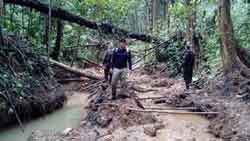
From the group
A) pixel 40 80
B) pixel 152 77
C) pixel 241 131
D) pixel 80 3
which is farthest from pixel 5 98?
pixel 80 3

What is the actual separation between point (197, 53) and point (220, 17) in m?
5.93

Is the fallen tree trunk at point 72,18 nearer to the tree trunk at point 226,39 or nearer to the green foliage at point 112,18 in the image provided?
the green foliage at point 112,18

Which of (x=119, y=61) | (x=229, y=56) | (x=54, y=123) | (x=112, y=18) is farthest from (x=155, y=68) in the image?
(x=54, y=123)

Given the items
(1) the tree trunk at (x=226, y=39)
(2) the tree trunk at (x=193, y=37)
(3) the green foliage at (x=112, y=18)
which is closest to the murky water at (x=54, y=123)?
(3) the green foliage at (x=112, y=18)

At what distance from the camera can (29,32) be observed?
19.4 metres

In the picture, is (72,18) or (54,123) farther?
(72,18)

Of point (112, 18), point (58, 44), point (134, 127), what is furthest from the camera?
point (112, 18)

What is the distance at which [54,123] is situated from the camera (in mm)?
10570

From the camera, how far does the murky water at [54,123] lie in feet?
30.7

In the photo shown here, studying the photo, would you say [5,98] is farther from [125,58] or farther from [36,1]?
[36,1]

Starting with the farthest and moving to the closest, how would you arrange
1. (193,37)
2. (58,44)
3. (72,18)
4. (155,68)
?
(155,68) → (58,44) → (193,37) → (72,18)

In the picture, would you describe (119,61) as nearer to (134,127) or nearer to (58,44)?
(134,127)

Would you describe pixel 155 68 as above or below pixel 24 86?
above

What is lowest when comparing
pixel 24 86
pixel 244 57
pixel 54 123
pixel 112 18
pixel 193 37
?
pixel 54 123
